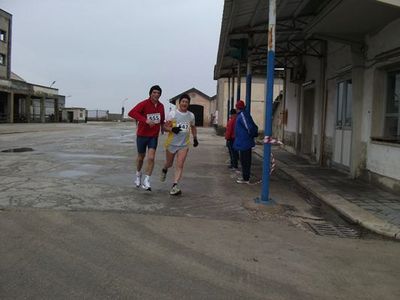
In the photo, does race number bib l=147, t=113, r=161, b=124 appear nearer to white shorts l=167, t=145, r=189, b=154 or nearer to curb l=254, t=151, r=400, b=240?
white shorts l=167, t=145, r=189, b=154

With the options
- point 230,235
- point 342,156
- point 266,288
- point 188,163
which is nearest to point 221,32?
point 188,163

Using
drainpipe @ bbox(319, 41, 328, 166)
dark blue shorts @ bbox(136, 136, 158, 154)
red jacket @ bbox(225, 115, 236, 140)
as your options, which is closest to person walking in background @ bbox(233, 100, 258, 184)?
dark blue shorts @ bbox(136, 136, 158, 154)

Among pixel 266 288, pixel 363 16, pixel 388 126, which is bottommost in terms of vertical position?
pixel 266 288

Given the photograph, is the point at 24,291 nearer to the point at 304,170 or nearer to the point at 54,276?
the point at 54,276

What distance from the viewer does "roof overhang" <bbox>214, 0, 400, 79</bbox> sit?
912cm

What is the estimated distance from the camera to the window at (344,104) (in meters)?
12.3

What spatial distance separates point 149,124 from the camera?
8750 mm

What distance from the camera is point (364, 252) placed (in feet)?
18.4

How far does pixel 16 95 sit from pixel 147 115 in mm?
52459

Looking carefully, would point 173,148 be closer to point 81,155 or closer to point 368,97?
point 368,97

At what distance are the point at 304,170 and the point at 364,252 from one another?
7.31 metres

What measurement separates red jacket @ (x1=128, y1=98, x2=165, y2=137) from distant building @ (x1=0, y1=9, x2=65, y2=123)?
4569 cm

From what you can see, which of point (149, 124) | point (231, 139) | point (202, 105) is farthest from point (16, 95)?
point (149, 124)

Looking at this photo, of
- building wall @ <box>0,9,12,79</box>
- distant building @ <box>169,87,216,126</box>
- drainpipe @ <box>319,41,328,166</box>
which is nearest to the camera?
drainpipe @ <box>319,41,328,166</box>
